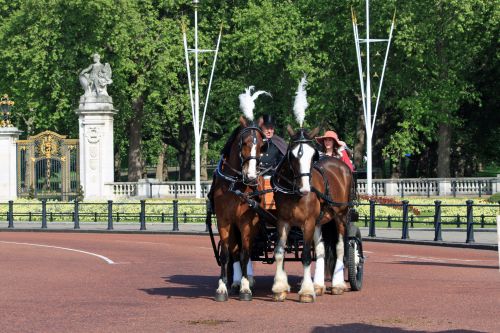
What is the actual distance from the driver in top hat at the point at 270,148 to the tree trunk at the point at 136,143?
2008 inches

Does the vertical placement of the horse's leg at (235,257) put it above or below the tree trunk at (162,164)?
below

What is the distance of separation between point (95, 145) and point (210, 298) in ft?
113

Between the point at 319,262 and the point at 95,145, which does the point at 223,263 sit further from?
the point at 95,145

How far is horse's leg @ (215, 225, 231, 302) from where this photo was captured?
612 inches

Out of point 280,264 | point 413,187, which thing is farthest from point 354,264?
point 413,187

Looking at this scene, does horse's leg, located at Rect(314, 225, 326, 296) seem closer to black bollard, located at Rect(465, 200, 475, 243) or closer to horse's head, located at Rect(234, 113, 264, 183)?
horse's head, located at Rect(234, 113, 264, 183)

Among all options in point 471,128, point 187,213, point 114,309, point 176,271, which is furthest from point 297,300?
point 471,128

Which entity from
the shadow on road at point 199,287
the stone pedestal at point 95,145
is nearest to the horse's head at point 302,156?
the shadow on road at point 199,287

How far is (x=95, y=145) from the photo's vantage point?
49844 millimetres

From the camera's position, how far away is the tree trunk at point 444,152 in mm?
62906

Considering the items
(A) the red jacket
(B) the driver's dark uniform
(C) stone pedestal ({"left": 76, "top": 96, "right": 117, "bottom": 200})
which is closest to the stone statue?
(C) stone pedestal ({"left": 76, "top": 96, "right": 117, "bottom": 200})

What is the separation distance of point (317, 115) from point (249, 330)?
53301 millimetres

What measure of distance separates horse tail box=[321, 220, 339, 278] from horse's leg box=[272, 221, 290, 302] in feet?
5.73

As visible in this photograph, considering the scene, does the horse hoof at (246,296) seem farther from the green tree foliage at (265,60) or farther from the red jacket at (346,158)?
the green tree foliage at (265,60)
